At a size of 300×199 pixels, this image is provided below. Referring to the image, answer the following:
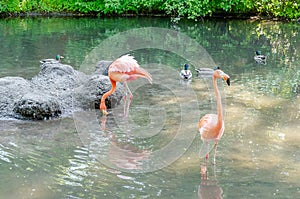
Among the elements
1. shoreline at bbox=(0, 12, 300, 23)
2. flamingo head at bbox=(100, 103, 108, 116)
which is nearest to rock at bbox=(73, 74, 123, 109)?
flamingo head at bbox=(100, 103, 108, 116)

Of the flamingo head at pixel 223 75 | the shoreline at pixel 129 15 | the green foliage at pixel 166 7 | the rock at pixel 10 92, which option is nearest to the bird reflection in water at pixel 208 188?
the flamingo head at pixel 223 75

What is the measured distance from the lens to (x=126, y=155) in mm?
5770

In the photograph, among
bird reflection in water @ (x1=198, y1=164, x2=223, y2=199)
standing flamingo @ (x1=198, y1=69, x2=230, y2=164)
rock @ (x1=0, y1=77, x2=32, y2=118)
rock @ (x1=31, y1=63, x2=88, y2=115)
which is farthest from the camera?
rock @ (x1=31, y1=63, x2=88, y2=115)

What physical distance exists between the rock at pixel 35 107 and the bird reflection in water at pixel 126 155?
1315mm

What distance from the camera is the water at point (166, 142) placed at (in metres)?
4.81

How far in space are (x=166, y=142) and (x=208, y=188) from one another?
1425 millimetres

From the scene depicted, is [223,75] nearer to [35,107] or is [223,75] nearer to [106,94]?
[106,94]

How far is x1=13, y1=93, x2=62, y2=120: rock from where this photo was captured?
275 inches

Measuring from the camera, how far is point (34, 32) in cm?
1725

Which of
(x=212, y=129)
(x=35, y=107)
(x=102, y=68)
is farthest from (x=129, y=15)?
(x=212, y=129)

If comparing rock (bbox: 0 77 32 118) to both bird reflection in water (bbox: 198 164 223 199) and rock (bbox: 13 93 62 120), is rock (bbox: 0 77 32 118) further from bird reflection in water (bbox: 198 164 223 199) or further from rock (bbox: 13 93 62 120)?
bird reflection in water (bbox: 198 164 223 199)

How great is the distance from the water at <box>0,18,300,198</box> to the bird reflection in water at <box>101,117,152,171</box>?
0.01 m

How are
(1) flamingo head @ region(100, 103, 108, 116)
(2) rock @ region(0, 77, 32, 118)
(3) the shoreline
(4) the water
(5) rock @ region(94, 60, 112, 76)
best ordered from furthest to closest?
(3) the shoreline, (5) rock @ region(94, 60, 112, 76), (1) flamingo head @ region(100, 103, 108, 116), (2) rock @ region(0, 77, 32, 118), (4) the water

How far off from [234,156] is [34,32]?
44.1 ft
